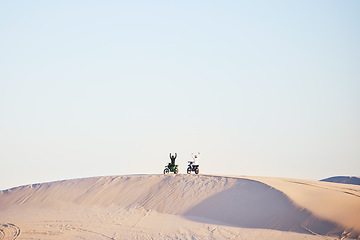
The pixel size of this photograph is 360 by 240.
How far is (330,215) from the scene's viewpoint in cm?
3095

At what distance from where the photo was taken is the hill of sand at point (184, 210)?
3134cm

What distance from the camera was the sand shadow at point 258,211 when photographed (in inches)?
1217

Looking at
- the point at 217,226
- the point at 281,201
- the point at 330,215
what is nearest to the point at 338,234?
the point at 330,215

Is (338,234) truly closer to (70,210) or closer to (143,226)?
(143,226)

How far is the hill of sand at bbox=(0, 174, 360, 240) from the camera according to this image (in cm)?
3134

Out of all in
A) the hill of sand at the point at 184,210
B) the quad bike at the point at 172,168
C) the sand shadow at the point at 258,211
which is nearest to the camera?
the sand shadow at the point at 258,211

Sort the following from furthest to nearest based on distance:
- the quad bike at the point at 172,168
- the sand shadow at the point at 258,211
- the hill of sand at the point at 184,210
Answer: the quad bike at the point at 172,168 → the hill of sand at the point at 184,210 → the sand shadow at the point at 258,211

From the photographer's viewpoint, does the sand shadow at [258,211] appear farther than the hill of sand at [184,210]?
No

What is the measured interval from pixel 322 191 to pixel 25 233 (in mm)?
18970

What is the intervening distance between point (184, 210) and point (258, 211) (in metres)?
4.99

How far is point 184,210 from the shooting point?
3559 centimetres

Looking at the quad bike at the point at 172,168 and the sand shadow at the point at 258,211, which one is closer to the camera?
the sand shadow at the point at 258,211

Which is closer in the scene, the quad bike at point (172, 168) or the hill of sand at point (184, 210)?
the hill of sand at point (184, 210)

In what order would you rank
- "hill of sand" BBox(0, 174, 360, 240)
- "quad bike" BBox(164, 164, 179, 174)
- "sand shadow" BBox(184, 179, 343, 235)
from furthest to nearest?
"quad bike" BBox(164, 164, 179, 174)
"hill of sand" BBox(0, 174, 360, 240)
"sand shadow" BBox(184, 179, 343, 235)
